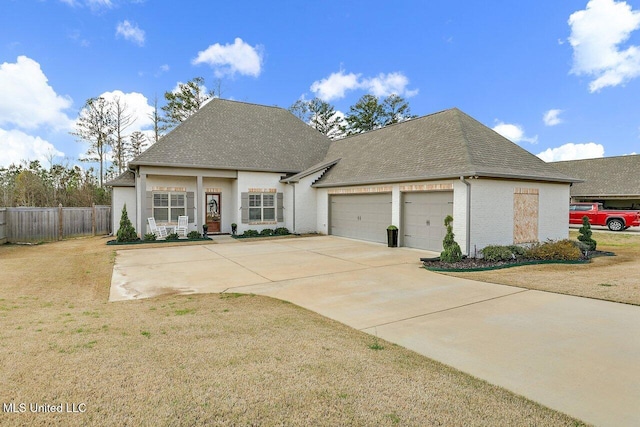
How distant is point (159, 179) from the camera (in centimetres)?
1686

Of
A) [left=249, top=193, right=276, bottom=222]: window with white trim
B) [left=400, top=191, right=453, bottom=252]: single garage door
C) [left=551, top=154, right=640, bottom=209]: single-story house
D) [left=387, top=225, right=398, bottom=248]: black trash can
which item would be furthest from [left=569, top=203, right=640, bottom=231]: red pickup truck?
[left=249, top=193, right=276, bottom=222]: window with white trim

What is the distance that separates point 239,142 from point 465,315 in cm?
1634

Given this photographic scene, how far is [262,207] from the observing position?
60.0 ft

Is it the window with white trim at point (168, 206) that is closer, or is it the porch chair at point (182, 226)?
the porch chair at point (182, 226)

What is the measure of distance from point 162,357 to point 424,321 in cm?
373

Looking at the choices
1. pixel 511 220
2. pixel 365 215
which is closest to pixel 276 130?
pixel 365 215

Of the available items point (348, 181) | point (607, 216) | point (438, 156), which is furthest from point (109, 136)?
point (607, 216)

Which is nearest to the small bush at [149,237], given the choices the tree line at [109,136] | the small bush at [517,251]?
the tree line at [109,136]

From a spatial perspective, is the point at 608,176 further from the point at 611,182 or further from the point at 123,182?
the point at 123,182

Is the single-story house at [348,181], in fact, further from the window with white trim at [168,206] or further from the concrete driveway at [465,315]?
the concrete driveway at [465,315]

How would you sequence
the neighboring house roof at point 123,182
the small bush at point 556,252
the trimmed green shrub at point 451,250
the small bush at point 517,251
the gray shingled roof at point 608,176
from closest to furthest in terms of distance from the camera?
the trimmed green shrub at point 451,250, the small bush at point 556,252, the small bush at point 517,251, the neighboring house roof at point 123,182, the gray shingled roof at point 608,176

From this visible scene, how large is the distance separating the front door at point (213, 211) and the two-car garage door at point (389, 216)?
6421 mm

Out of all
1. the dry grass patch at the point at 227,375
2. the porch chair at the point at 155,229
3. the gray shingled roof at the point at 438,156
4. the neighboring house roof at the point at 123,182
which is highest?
the gray shingled roof at the point at 438,156

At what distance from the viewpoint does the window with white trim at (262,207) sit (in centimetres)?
1803
